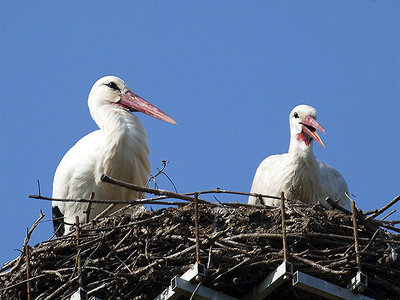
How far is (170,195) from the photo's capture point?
7203mm

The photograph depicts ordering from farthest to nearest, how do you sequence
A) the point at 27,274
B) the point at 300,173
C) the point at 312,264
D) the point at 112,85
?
1. the point at 112,85
2. the point at 300,173
3. the point at 27,274
4. the point at 312,264

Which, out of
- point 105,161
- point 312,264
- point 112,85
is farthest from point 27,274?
point 112,85

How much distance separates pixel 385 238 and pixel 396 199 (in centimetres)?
28

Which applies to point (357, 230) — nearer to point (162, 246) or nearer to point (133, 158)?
point (162, 246)

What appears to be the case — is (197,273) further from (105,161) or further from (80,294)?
(105,161)

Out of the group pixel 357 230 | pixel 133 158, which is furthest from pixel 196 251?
pixel 133 158

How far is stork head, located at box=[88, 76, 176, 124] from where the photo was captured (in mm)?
9406

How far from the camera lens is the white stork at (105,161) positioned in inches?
350

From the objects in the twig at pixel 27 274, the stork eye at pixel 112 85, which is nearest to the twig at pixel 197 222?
the twig at pixel 27 274

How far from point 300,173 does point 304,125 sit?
44 centimetres

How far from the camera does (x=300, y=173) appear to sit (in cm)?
918

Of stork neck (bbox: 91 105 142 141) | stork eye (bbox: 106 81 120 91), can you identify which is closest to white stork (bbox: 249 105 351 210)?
stork neck (bbox: 91 105 142 141)

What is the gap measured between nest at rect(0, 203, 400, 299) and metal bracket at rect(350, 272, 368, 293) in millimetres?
95

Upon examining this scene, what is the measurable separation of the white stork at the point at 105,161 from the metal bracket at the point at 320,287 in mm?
2756
